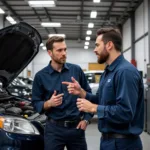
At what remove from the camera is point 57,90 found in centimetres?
277

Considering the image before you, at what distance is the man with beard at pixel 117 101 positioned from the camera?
1950 millimetres

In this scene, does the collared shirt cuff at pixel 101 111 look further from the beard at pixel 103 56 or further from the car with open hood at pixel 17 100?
the car with open hood at pixel 17 100

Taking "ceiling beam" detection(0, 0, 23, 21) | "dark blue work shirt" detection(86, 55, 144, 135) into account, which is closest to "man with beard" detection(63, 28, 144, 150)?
"dark blue work shirt" detection(86, 55, 144, 135)

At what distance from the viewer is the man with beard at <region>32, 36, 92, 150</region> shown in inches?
104

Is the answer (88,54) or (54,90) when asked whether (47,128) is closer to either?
(54,90)

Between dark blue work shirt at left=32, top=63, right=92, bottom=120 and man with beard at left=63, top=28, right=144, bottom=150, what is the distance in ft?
1.92

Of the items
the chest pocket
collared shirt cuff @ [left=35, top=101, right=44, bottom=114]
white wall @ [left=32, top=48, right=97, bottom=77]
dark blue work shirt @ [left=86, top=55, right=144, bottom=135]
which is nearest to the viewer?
dark blue work shirt @ [left=86, top=55, right=144, bottom=135]

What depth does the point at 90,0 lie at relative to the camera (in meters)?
12.3

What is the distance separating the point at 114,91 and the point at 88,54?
22.8 metres

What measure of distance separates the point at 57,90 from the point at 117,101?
36.2 inches

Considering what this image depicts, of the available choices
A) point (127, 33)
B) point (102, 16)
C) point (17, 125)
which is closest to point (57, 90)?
point (17, 125)

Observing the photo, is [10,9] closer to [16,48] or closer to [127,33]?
[127,33]

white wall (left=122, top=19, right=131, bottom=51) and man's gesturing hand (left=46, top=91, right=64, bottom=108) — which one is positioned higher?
white wall (left=122, top=19, right=131, bottom=51)

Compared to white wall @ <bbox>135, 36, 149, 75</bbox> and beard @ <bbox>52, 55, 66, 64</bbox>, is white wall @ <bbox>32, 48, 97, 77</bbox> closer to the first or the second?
white wall @ <bbox>135, 36, 149, 75</bbox>
